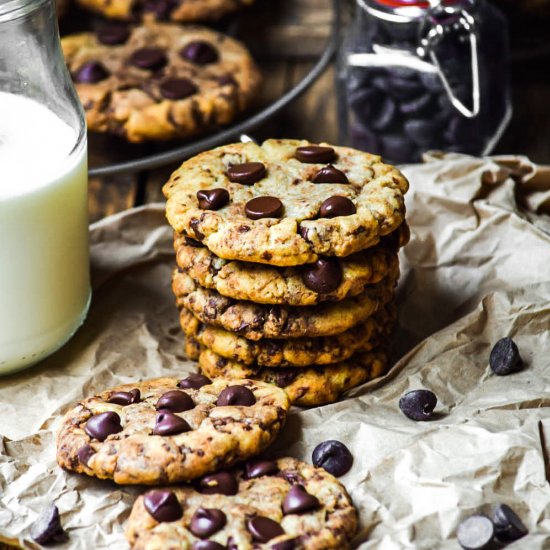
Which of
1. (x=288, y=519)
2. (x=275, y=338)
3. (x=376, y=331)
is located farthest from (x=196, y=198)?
(x=288, y=519)

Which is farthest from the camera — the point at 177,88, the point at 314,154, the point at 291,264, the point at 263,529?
the point at 177,88

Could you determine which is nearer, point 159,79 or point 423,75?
point 423,75

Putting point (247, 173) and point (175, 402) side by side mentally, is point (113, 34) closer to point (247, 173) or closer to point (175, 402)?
point (247, 173)

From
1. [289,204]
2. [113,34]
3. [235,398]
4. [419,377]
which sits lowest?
[419,377]

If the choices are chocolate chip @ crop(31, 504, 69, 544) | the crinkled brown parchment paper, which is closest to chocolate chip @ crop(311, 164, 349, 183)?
the crinkled brown parchment paper

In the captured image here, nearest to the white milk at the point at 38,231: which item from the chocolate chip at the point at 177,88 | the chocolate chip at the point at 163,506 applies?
the chocolate chip at the point at 163,506

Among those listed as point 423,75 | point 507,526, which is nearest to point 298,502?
point 507,526
